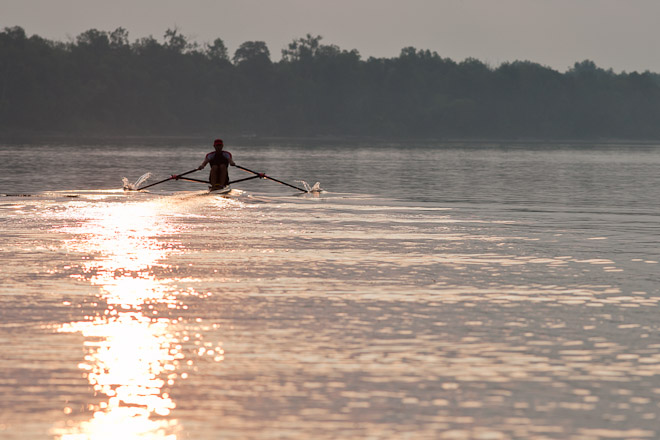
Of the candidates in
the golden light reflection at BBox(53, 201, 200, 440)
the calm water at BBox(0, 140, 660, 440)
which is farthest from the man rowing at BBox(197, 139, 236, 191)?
the golden light reflection at BBox(53, 201, 200, 440)

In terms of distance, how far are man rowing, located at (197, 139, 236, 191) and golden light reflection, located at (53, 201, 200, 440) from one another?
482 inches

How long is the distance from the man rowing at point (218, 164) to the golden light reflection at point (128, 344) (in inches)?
482

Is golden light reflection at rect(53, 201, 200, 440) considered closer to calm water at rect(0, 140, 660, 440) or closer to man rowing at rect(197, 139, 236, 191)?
calm water at rect(0, 140, 660, 440)

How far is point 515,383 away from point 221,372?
2.16 m

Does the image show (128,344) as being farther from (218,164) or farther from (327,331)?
(218,164)

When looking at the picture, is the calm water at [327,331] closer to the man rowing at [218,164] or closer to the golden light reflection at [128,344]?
the golden light reflection at [128,344]

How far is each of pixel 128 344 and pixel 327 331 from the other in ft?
5.90

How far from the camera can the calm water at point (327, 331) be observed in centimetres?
831

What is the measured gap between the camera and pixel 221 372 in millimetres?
9664

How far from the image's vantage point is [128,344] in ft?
35.2

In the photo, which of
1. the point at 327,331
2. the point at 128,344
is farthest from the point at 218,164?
the point at 128,344

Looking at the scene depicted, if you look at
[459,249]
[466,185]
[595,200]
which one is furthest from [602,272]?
[466,185]

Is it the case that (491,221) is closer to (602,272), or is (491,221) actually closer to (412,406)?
(602,272)

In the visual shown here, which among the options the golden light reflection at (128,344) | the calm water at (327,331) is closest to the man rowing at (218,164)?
the calm water at (327,331)
